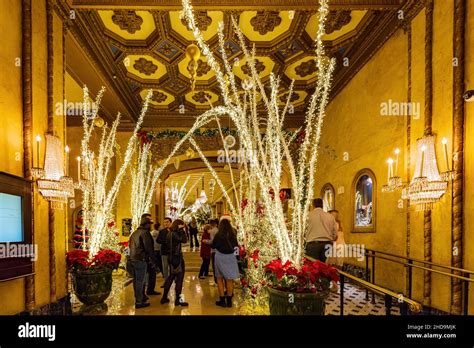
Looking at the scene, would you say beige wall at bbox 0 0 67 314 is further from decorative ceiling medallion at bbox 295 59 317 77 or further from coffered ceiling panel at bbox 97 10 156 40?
decorative ceiling medallion at bbox 295 59 317 77

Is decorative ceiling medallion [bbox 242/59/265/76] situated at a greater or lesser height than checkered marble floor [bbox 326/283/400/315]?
greater

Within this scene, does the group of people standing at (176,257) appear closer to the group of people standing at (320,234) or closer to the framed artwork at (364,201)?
the group of people standing at (320,234)

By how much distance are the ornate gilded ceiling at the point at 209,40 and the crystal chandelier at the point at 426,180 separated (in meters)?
2.26

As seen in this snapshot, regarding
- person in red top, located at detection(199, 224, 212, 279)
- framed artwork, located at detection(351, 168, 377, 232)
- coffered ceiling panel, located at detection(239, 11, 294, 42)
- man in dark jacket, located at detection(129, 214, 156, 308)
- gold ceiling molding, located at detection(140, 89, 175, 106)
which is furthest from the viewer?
gold ceiling molding, located at detection(140, 89, 175, 106)

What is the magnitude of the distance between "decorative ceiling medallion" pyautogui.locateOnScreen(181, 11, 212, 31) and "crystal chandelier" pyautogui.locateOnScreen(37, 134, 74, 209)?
2916 mm

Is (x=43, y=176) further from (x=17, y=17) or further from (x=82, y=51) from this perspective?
(x=82, y=51)

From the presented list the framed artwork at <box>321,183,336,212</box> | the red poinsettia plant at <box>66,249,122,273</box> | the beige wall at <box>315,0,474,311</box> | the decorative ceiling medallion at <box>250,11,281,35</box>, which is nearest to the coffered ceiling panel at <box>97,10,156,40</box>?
the decorative ceiling medallion at <box>250,11,281,35</box>

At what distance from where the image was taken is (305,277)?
3117 millimetres

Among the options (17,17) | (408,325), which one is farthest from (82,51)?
(408,325)

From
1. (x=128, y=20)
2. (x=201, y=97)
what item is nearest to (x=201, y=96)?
(x=201, y=97)

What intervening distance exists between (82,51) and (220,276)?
179 inches

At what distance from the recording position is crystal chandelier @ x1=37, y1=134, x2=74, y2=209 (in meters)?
3.86

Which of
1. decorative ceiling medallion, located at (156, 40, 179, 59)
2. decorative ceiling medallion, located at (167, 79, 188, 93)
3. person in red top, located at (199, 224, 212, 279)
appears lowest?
person in red top, located at (199, 224, 212, 279)

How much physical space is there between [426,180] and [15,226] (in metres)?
4.56
